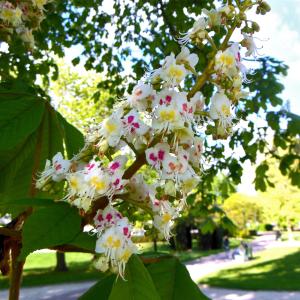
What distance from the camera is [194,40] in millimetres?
1243

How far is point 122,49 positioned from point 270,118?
255 cm

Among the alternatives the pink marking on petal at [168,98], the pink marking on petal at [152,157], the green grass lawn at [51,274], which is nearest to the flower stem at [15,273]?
the pink marking on petal at [152,157]

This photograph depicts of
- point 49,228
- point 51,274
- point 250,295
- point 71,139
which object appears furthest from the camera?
point 51,274

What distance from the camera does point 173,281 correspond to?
1.12m

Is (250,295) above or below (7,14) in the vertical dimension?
below

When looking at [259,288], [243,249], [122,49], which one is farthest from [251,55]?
[243,249]

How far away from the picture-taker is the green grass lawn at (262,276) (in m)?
14.0

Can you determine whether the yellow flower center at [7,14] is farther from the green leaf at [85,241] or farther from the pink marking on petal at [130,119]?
the green leaf at [85,241]

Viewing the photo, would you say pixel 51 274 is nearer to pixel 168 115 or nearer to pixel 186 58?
pixel 186 58

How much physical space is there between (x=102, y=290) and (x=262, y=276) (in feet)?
52.3

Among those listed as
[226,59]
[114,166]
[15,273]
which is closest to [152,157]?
[114,166]

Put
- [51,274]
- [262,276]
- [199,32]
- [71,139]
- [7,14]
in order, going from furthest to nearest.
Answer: [51,274], [262,276], [7,14], [71,139], [199,32]

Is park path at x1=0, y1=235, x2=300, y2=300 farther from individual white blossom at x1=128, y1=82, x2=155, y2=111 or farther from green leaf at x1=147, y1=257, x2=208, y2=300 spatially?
individual white blossom at x1=128, y1=82, x2=155, y2=111

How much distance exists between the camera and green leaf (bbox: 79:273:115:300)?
1.08m
